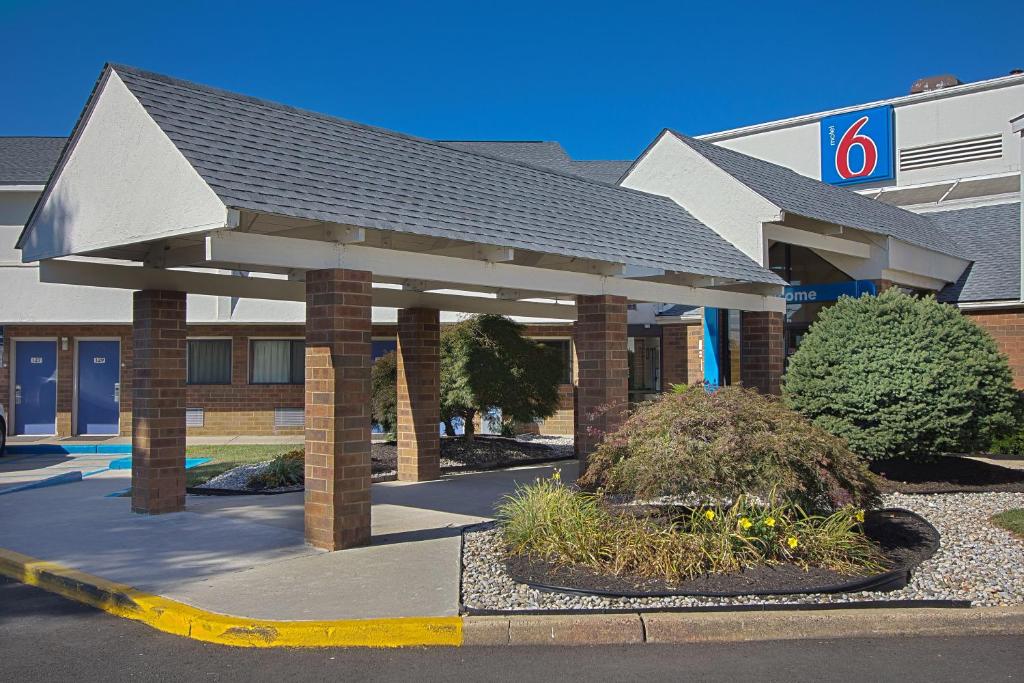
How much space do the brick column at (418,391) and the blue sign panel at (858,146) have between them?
800 inches

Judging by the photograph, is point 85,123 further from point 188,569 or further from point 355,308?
point 188,569

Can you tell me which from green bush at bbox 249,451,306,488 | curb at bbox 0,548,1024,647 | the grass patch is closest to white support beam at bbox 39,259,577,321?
green bush at bbox 249,451,306,488

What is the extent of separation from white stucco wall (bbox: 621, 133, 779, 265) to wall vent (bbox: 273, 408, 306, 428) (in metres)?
10.7

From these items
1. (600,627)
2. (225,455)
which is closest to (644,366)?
(225,455)

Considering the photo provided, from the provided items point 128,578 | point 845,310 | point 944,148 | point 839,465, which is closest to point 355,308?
point 128,578

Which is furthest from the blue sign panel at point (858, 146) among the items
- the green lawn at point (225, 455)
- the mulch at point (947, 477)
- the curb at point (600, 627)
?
the curb at point (600, 627)

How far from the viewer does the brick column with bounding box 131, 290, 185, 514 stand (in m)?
10.8

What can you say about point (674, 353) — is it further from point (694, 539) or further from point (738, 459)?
point (694, 539)

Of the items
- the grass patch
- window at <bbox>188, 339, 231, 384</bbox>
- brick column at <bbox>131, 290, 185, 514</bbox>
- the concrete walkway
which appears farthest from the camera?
window at <bbox>188, 339, 231, 384</bbox>

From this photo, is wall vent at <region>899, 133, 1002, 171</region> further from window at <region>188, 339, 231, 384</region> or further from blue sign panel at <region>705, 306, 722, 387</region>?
window at <region>188, 339, 231, 384</region>

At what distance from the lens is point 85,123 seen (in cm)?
932

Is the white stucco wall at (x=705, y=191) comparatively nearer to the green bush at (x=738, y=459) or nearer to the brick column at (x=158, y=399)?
the green bush at (x=738, y=459)

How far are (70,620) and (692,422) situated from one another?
5349 millimetres

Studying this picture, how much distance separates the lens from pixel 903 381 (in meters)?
11.7
